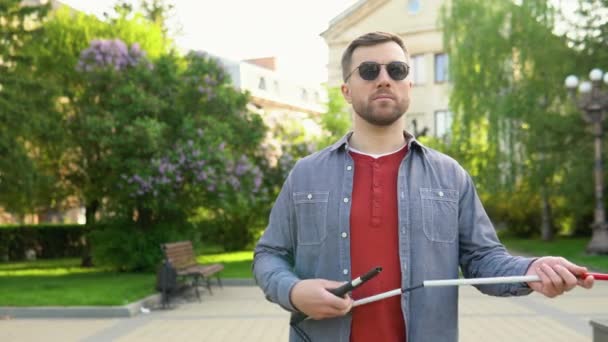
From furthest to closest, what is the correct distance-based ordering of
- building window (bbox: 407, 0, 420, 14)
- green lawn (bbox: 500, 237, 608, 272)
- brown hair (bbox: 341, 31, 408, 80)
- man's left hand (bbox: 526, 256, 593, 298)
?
building window (bbox: 407, 0, 420, 14), green lawn (bbox: 500, 237, 608, 272), brown hair (bbox: 341, 31, 408, 80), man's left hand (bbox: 526, 256, 593, 298)

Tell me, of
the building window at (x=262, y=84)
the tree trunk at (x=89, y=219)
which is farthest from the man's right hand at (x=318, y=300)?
the building window at (x=262, y=84)

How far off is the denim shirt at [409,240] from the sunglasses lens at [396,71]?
0.25 metres

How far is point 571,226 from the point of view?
34969mm

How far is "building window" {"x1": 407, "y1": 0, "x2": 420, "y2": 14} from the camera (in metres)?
49.2

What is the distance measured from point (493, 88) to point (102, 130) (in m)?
17.9

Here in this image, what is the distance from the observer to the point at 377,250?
8.41 ft

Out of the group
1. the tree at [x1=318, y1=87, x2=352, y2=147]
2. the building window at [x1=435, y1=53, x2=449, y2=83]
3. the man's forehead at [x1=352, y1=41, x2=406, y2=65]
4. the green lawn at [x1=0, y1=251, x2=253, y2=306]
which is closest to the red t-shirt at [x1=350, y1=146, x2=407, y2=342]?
the man's forehead at [x1=352, y1=41, x2=406, y2=65]

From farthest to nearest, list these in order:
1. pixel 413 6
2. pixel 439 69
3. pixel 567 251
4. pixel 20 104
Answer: pixel 413 6, pixel 439 69, pixel 567 251, pixel 20 104

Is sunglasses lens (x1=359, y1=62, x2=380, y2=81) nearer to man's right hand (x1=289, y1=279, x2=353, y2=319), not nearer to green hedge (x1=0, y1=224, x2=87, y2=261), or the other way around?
man's right hand (x1=289, y1=279, x2=353, y2=319)

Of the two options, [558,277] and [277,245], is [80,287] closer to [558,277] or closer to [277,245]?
[277,245]

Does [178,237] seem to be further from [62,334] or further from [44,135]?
[62,334]

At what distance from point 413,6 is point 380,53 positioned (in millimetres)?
48164

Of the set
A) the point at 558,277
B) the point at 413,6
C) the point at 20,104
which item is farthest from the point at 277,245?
the point at 413,6

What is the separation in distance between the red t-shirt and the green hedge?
2796 centimetres
